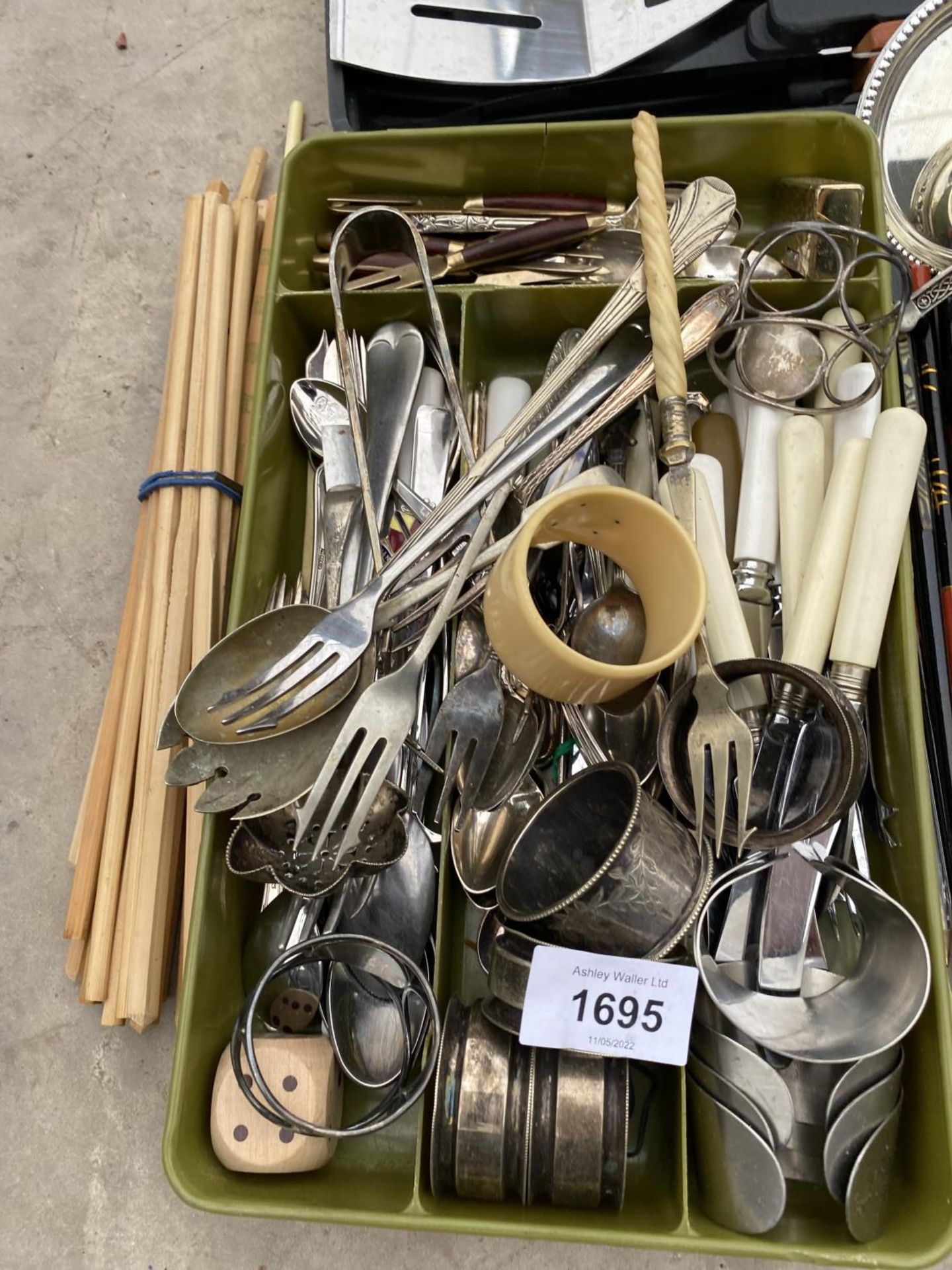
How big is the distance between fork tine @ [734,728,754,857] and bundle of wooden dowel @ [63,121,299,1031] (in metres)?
0.50

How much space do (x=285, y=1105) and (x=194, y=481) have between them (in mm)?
609

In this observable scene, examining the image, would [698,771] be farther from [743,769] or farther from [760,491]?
[760,491]

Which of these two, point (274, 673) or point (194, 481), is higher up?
point (194, 481)

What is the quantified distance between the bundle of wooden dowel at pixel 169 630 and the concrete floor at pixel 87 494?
0.19 ft

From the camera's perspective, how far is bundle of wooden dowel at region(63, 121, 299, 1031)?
0.84 metres

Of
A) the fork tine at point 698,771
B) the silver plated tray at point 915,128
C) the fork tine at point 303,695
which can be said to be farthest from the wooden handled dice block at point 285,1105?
the silver plated tray at point 915,128

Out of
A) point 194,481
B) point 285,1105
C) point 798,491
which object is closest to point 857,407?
point 798,491

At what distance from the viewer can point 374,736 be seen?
677mm

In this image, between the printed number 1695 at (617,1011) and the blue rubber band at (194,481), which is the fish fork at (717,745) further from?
the blue rubber band at (194,481)

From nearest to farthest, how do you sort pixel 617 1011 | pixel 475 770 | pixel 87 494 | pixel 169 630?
pixel 617 1011 < pixel 475 770 < pixel 169 630 < pixel 87 494

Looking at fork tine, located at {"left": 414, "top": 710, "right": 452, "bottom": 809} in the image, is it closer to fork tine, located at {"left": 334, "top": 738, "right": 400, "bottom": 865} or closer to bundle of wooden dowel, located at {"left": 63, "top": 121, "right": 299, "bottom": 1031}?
fork tine, located at {"left": 334, "top": 738, "right": 400, "bottom": 865}

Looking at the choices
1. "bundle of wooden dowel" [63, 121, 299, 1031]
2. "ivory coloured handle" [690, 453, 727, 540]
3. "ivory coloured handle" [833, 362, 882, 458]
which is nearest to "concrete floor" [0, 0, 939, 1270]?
"bundle of wooden dowel" [63, 121, 299, 1031]

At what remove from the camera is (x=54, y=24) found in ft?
4.10

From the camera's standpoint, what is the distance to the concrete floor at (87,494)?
84 cm
